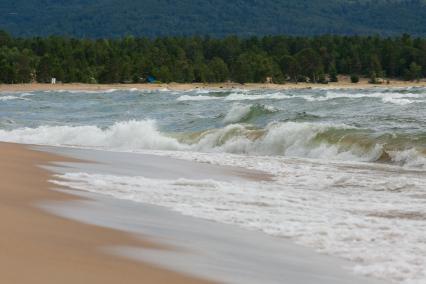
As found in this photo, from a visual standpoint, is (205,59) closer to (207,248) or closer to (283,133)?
(283,133)

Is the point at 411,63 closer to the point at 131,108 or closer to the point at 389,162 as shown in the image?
the point at 131,108

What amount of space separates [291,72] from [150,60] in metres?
22.7

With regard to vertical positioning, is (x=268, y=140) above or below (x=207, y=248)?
below

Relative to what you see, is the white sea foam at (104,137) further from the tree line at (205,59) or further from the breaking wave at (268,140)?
the tree line at (205,59)

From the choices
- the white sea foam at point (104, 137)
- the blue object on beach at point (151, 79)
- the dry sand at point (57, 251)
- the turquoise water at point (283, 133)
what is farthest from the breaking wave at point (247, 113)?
the blue object on beach at point (151, 79)

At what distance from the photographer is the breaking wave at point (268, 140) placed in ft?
55.2

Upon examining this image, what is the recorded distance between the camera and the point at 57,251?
576 centimetres

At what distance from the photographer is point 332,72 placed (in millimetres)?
124375

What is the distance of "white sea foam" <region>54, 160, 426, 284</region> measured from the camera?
22.1ft

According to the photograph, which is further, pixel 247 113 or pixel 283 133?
pixel 247 113

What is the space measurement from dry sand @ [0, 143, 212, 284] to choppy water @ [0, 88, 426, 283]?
1.58 meters

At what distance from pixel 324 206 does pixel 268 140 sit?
10138 millimetres

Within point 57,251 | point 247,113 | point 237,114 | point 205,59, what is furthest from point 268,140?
point 205,59

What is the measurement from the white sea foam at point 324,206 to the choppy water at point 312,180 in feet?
0.04
